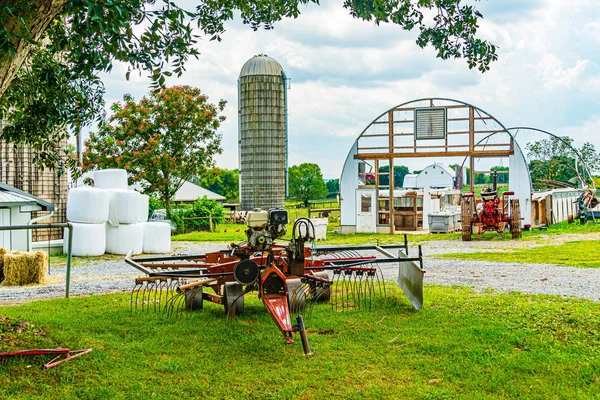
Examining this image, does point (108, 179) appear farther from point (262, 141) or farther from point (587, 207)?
point (587, 207)

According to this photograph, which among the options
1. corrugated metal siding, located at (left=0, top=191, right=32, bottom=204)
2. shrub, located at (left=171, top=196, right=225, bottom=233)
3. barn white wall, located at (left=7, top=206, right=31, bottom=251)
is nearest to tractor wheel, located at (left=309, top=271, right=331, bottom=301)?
corrugated metal siding, located at (left=0, top=191, right=32, bottom=204)

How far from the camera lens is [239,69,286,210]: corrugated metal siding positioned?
29344 mm

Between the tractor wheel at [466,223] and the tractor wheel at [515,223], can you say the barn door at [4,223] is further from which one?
the tractor wheel at [515,223]

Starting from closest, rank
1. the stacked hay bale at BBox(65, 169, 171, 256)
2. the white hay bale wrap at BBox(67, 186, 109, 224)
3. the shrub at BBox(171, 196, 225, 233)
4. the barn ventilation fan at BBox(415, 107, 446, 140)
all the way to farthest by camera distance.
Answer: the white hay bale wrap at BBox(67, 186, 109, 224), the stacked hay bale at BBox(65, 169, 171, 256), the barn ventilation fan at BBox(415, 107, 446, 140), the shrub at BBox(171, 196, 225, 233)

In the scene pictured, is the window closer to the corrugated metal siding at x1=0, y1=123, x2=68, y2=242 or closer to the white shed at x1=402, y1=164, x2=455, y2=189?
the corrugated metal siding at x1=0, y1=123, x2=68, y2=242

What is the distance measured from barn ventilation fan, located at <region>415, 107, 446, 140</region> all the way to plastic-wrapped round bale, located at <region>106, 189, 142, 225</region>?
11655mm

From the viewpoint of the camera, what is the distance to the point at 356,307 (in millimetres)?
7316

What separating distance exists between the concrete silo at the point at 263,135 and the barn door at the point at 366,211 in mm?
7605

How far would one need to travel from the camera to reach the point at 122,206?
1577 centimetres

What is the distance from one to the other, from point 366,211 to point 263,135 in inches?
348

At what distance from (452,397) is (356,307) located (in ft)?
10.4

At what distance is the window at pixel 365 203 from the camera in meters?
22.8

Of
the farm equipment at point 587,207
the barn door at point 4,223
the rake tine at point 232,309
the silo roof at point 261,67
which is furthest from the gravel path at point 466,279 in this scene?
the silo roof at point 261,67

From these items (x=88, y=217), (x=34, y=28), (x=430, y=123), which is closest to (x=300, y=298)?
(x=34, y=28)
